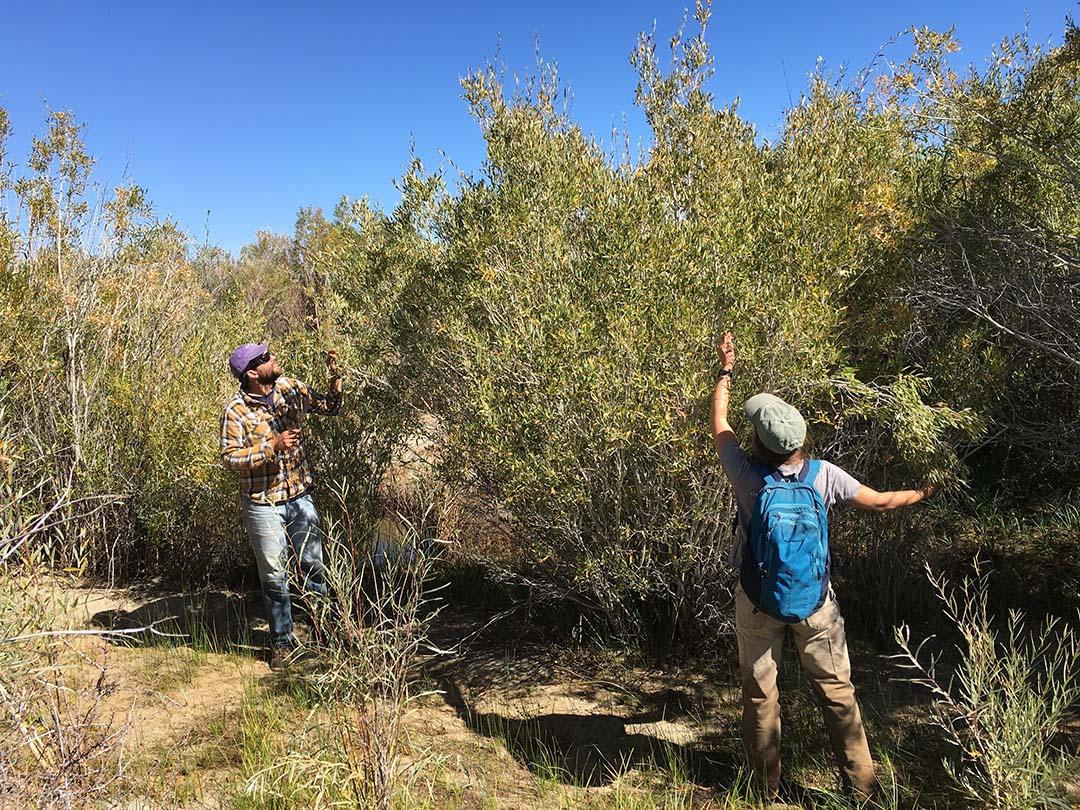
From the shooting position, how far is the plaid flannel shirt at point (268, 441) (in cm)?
349

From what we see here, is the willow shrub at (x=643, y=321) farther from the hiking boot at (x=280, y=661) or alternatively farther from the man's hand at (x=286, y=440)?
the hiking boot at (x=280, y=661)

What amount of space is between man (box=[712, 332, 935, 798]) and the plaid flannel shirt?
237 centimetres

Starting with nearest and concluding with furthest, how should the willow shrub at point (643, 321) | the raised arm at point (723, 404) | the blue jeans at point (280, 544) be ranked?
1. the raised arm at point (723, 404)
2. the willow shrub at point (643, 321)
3. the blue jeans at point (280, 544)

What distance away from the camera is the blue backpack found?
7.41 ft

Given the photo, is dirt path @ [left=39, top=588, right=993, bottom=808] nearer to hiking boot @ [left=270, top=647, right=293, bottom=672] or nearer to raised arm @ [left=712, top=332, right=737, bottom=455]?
hiking boot @ [left=270, top=647, right=293, bottom=672]

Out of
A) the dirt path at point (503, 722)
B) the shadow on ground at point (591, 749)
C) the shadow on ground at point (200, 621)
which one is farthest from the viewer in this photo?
the shadow on ground at point (200, 621)

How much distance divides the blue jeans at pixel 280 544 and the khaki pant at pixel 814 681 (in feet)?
7.28

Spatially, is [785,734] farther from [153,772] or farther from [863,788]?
[153,772]

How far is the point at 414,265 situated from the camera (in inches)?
171

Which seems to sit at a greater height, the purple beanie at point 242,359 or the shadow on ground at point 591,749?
the purple beanie at point 242,359

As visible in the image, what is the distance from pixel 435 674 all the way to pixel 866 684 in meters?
2.31

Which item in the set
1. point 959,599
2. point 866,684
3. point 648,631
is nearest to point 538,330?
point 648,631

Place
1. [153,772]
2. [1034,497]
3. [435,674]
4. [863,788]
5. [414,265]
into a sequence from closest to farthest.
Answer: [863,788], [153,772], [435,674], [414,265], [1034,497]

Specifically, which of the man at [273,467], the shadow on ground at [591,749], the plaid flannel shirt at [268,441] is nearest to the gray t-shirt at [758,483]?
the shadow on ground at [591,749]
